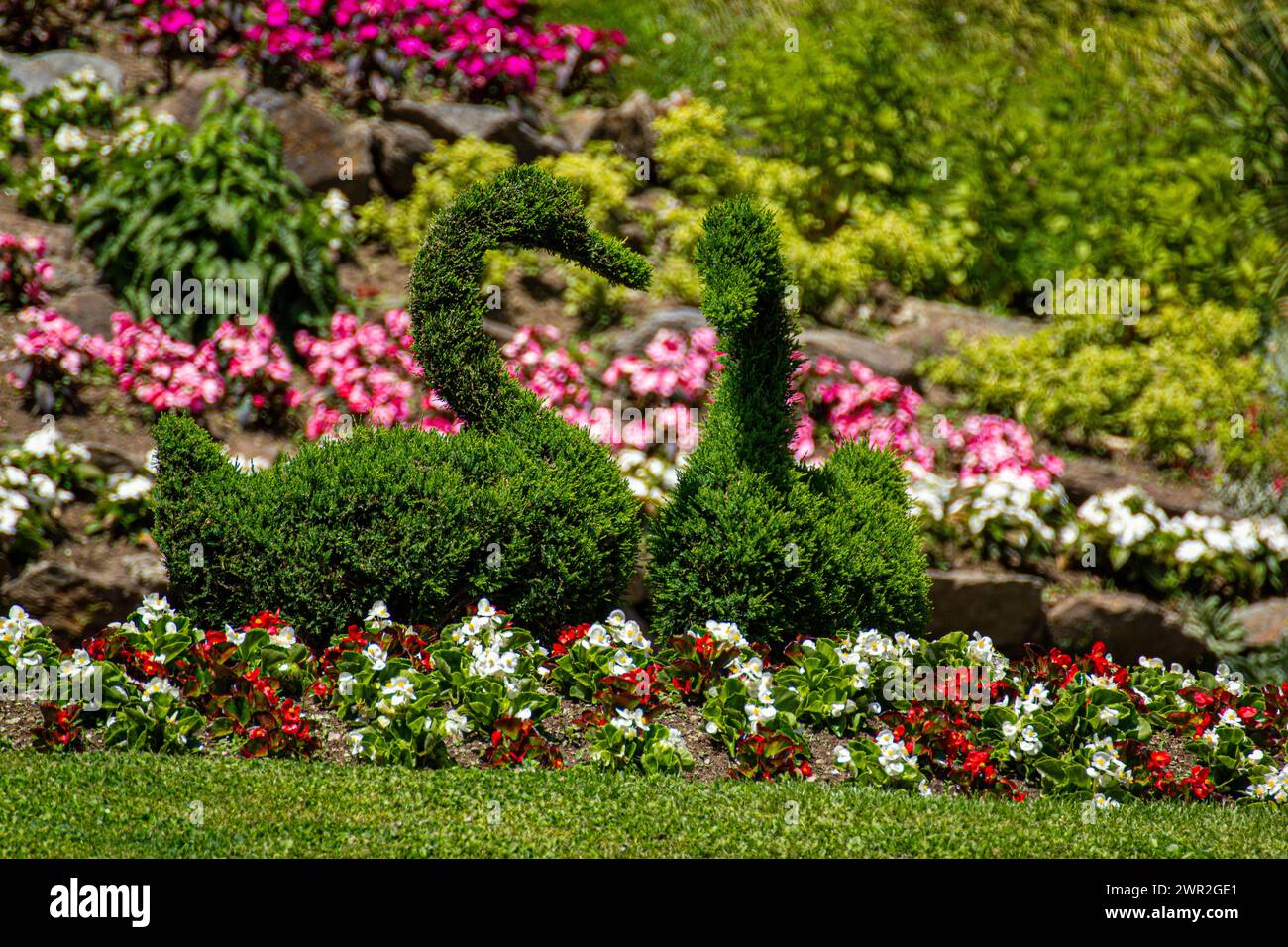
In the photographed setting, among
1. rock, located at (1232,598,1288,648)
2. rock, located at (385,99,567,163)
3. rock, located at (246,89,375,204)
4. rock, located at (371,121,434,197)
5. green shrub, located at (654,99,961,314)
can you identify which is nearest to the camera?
rock, located at (1232,598,1288,648)

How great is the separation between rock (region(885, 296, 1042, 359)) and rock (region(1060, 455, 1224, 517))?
1269mm

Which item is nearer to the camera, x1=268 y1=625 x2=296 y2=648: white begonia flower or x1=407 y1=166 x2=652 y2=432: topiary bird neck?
x1=268 y1=625 x2=296 y2=648: white begonia flower

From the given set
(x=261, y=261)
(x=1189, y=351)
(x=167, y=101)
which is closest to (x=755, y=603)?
(x=261, y=261)

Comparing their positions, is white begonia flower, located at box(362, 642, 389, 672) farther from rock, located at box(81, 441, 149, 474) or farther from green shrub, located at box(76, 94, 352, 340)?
green shrub, located at box(76, 94, 352, 340)

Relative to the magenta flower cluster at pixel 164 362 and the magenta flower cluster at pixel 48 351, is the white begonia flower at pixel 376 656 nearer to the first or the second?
the magenta flower cluster at pixel 164 362

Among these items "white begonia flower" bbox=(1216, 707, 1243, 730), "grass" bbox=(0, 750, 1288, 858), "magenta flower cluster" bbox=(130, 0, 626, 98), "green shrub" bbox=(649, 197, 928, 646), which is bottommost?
"grass" bbox=(0, 750, 1288, 858)

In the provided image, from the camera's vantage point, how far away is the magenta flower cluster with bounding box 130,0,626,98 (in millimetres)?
9664

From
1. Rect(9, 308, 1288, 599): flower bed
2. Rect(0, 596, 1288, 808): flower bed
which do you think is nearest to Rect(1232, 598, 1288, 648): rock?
Rect(9, 308, 1288, 599): flower bed

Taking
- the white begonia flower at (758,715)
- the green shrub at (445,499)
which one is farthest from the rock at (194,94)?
the white begonia flower at (758,715)

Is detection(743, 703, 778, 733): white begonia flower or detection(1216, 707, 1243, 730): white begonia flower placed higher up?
detection(743, 703, 778, 733): white begonia flower

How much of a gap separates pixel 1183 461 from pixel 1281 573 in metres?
0.96

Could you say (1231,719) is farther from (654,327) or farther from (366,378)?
(366,378)

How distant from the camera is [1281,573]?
7215mm

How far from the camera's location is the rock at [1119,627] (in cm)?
661
